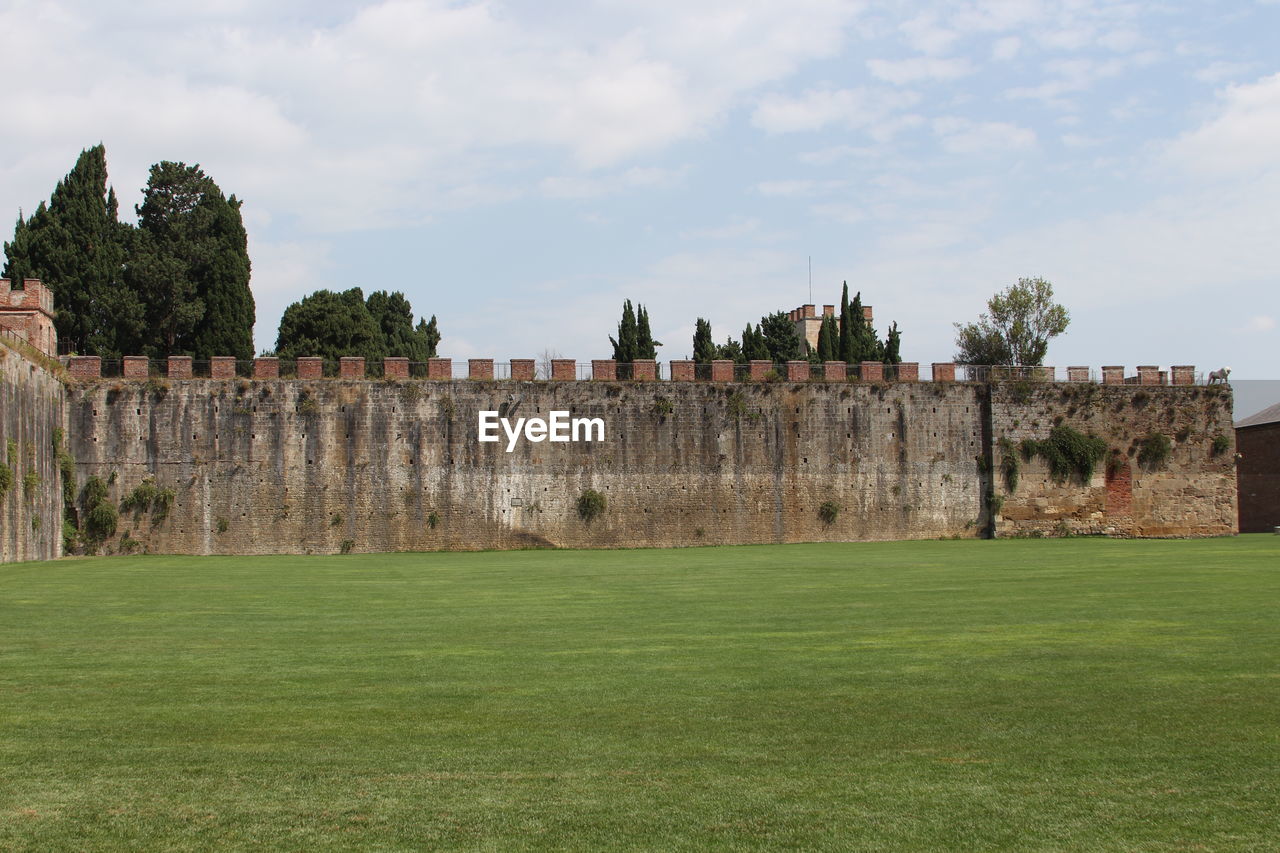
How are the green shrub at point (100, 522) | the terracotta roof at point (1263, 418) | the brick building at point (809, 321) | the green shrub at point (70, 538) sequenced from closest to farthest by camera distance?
the green shrub at point (70, 538) → the green shrub at point (100, 522) → the terracotta roof at point (1263, 418) → the brick building at point (809, 321)

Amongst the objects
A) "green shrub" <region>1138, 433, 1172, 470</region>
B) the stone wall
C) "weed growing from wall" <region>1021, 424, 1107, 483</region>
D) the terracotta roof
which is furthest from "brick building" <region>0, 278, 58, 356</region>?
the terracotta roof

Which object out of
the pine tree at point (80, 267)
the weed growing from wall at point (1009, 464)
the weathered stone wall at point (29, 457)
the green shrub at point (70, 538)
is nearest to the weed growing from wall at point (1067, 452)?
the weed growing from wall at point (1009, 464)

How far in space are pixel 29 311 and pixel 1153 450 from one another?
120 feet

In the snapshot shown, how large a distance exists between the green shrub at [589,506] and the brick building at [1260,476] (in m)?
25.8

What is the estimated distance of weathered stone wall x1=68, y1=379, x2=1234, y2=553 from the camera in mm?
35844

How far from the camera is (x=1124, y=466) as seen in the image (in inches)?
1591

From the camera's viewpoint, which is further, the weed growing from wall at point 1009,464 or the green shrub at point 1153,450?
the green shrub at point 1153,450

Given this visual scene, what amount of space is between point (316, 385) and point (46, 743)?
28798mm

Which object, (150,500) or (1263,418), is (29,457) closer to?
(150,500)

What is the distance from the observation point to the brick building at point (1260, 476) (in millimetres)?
46938

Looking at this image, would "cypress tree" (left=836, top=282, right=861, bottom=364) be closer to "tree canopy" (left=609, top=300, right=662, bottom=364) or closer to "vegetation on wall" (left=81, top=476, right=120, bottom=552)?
"tree canopy" (left=609, top=300, right=662, bottom=364)

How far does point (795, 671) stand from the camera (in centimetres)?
1118

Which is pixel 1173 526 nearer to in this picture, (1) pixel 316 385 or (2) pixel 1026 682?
(1) pixel 316 385

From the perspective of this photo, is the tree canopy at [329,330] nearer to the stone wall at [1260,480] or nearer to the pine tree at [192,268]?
the pine tree at [192,268]
